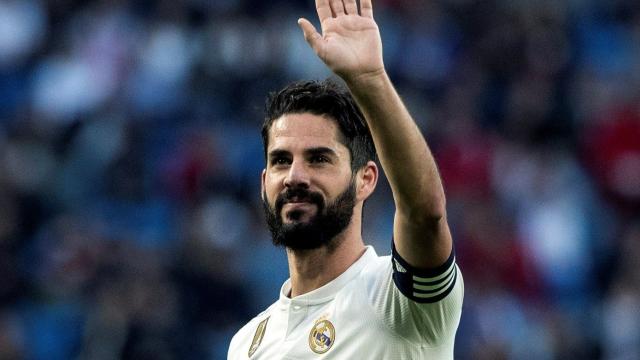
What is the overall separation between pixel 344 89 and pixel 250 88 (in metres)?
6.02

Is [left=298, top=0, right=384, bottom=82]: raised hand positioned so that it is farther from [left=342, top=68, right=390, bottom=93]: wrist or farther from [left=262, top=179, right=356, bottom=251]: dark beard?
[left=262, top=179, right=356, bottom=251]: dark beard

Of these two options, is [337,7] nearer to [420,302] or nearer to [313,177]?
[313,177]

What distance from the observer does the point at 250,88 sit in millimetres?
10242

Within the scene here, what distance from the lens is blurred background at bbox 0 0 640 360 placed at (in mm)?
8766

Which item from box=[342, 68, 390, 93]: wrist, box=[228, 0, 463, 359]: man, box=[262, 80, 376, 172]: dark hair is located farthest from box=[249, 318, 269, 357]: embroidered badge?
box=[342, 68, 390, 93]: wrist

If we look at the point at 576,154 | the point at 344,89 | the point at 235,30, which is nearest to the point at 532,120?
the point at 576,154

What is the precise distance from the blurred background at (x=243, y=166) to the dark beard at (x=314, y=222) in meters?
4.47

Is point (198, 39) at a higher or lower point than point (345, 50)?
lower

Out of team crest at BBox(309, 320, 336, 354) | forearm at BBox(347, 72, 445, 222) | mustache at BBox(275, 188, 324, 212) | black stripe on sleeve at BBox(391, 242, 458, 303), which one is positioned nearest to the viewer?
forearm at BBox(347, 72, 445, 222)

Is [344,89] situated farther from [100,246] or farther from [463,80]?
[463,80]

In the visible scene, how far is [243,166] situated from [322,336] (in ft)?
19.3

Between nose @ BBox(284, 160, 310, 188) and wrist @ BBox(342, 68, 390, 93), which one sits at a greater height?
wrist @ BBox(342, 68, 390, 93)

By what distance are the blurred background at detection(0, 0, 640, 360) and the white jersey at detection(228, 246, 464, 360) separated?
14.5 ft

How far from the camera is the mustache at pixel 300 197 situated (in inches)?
153
